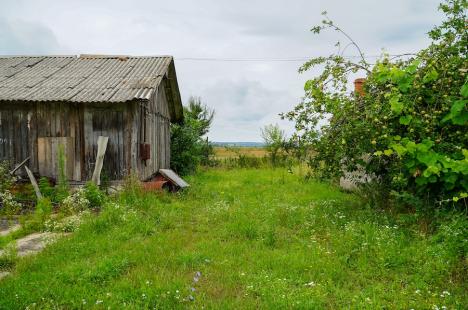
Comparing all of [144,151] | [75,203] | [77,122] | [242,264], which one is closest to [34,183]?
[77,122]

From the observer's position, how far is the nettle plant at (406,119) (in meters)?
5.38

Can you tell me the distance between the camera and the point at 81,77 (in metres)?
12.3

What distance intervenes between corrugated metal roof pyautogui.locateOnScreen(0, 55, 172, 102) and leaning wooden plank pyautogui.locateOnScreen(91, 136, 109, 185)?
1.26m

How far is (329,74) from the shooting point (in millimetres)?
8086

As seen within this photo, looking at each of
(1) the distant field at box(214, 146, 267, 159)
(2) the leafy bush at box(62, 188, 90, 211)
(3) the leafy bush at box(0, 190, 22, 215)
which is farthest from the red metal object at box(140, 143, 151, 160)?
(1) the distant field at box(214, 146, 267, 159)

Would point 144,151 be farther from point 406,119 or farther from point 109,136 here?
point 406,119

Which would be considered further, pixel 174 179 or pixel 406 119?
pixel 174 179

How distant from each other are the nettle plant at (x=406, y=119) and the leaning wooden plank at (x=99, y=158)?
5596 mm

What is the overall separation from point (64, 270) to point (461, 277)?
16.5 ft

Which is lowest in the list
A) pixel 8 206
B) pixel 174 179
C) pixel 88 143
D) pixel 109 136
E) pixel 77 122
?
pixel 8 206

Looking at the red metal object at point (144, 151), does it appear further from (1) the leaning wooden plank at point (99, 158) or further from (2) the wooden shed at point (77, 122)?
(1) the leaning wooden plank at point (99, 158)

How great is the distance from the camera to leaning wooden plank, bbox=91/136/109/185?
10773 mm

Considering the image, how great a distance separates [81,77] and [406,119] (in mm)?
10311

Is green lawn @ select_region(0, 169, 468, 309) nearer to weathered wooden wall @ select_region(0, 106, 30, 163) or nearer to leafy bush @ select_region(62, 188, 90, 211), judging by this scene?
leafy bush @ select_region(62, 188, 90, 211)
